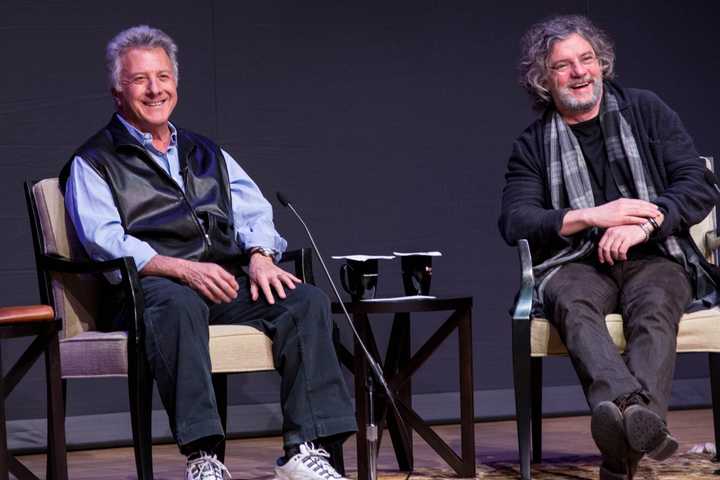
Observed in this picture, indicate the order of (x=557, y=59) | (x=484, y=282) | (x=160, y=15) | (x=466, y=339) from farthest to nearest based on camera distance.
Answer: (x=484, y=282) → (x=160, y=15) → (x=557, y=59) → (x=466, y=339)

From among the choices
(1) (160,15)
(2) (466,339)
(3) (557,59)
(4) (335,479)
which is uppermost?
(1) (160,15)

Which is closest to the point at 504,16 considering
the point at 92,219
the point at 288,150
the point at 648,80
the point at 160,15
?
the point at 648,80

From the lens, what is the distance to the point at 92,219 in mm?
3250

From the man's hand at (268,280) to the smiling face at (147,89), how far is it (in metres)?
0.53

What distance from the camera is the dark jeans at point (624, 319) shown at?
9.80 ft

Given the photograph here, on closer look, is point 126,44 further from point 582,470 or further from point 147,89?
point 582,470

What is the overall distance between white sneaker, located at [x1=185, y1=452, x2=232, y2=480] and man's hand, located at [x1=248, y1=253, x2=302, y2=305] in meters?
0.48

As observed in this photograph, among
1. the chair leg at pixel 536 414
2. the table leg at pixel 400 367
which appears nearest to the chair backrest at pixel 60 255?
the table leg at pixel 400 367

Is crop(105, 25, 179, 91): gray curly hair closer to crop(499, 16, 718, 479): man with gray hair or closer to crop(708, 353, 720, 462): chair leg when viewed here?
crop(499, 16, 718, 479): man with gray hair

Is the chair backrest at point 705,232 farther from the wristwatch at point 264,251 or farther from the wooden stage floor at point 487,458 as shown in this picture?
the wristwatch at point 264,251

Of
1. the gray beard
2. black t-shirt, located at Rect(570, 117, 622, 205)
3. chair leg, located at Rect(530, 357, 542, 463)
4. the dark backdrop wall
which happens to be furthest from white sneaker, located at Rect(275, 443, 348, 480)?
the dark backdrop wall

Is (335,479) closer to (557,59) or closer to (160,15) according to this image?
(557,59)

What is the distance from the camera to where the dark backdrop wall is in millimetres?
4383

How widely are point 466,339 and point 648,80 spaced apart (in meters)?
2.18
